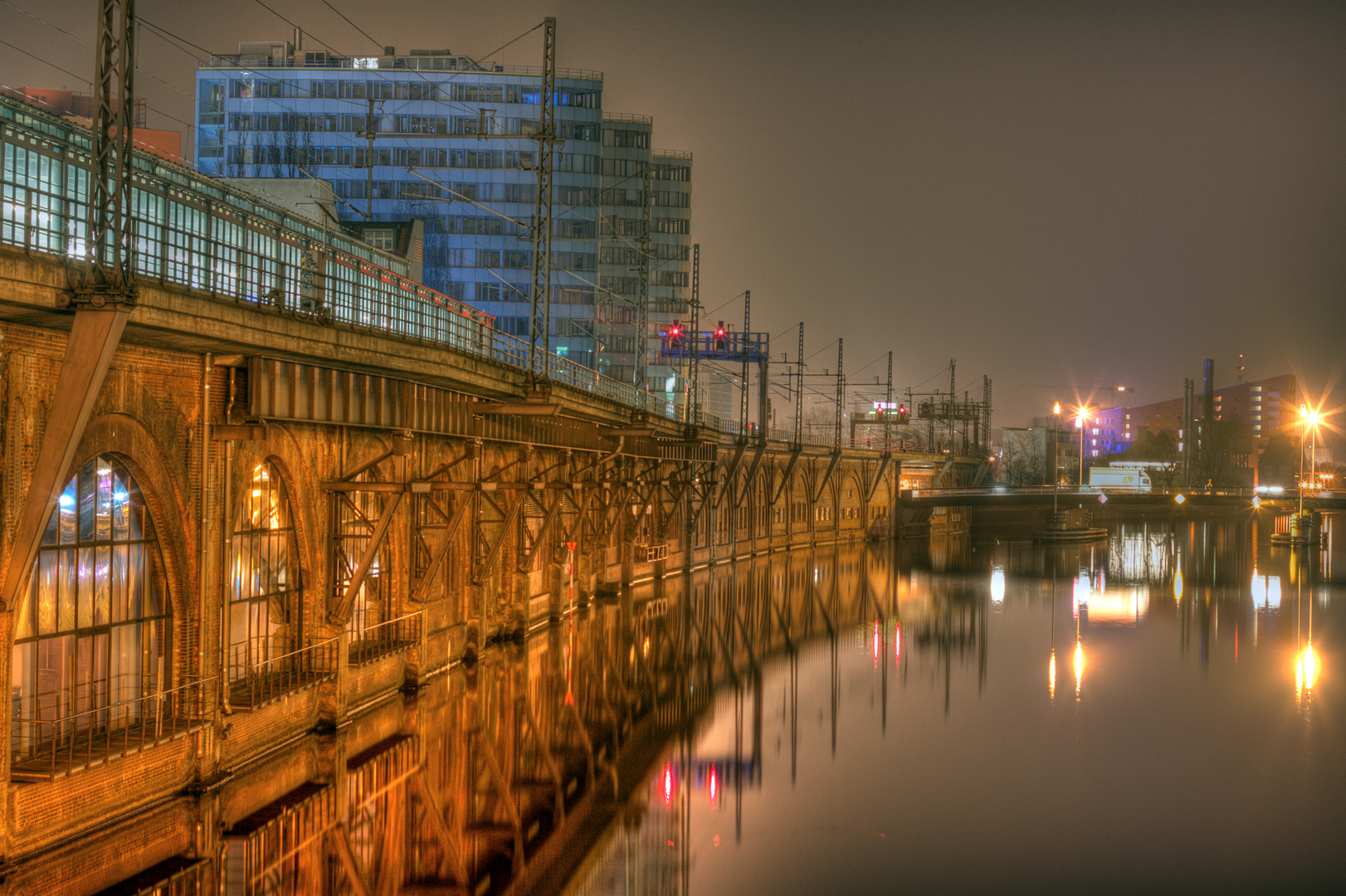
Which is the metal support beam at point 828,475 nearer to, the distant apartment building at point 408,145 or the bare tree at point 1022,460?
the distant apartment building at point 408,145

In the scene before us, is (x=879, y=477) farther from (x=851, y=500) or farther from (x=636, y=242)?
(x=636, y=242)

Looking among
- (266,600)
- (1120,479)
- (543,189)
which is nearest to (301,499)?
(266,600)

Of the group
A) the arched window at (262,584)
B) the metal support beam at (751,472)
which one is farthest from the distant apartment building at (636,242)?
the arched window at (262,584)

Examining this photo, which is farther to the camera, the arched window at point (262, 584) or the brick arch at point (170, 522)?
the arched window at point (262, 584)

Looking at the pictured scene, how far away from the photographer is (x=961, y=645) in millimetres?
35031

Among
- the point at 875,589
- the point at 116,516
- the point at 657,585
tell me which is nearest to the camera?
the point at 116,516

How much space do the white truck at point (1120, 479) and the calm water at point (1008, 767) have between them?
5630 cm

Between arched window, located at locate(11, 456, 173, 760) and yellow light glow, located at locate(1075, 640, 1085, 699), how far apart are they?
863 inches

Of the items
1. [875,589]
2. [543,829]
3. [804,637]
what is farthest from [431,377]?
[875,589]

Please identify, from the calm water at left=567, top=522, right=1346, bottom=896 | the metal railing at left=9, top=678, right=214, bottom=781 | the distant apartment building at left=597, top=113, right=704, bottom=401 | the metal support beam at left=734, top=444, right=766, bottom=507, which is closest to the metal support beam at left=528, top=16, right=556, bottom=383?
the calm water at left=567, top=522, right=1346, bottom=896

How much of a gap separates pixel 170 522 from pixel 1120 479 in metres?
98.6

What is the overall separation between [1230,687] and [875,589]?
21617mm

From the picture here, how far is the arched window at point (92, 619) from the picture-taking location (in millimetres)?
12914

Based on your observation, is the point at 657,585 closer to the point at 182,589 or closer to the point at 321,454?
the point at 321,454
